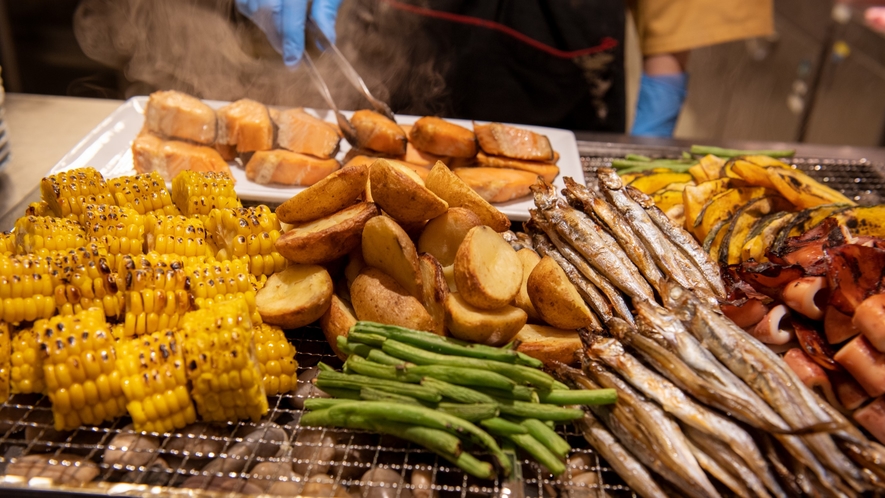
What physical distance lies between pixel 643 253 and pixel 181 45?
12.1 ft

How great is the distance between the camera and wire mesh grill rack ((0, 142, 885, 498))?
71.7 inches

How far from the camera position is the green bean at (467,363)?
77.8 inches

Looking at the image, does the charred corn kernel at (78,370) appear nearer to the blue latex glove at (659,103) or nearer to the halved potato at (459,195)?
the halved potato at (459,195)

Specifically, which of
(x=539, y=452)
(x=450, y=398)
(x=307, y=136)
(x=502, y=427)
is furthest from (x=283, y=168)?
(x=539, y=452)

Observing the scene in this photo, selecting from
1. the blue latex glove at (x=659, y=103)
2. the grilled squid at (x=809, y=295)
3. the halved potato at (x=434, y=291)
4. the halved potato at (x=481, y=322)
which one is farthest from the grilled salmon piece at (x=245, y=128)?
the blue latex glove at (x=659, y=103)

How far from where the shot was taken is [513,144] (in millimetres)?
3486

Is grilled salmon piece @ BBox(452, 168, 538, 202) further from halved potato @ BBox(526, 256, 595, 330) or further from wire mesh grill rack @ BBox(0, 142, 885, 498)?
wire mesh grill rack @ BBox(0, 142, 885, 498)

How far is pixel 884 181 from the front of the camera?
3.88 m

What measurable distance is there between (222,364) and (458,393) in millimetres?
772

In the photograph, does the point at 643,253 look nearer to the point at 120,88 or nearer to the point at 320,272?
the point at 320,272

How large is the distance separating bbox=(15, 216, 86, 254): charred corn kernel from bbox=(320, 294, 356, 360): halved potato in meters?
0.97

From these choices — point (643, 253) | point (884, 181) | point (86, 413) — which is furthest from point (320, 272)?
point (884, 181)

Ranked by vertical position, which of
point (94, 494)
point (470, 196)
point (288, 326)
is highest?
point (470, 196)

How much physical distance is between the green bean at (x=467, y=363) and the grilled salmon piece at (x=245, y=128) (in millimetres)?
1850
